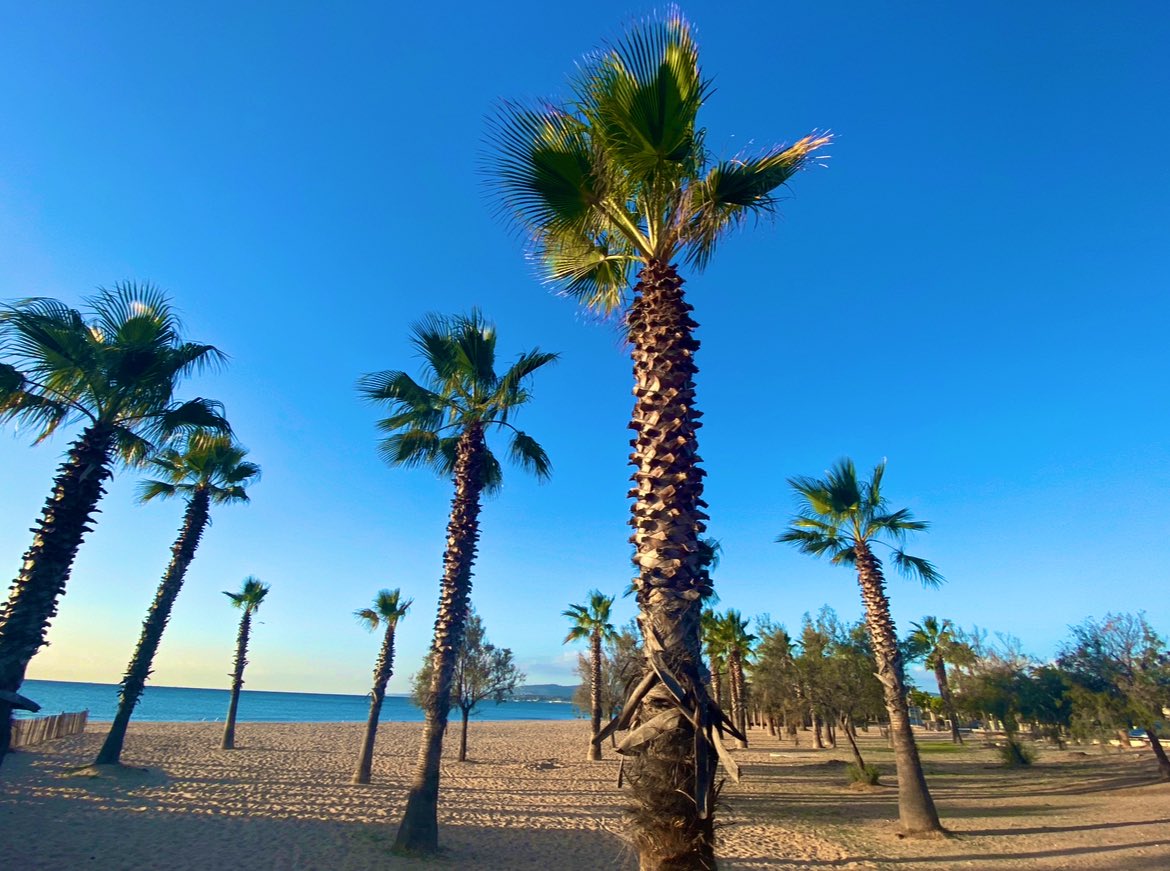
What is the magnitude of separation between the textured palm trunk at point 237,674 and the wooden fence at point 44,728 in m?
7.14

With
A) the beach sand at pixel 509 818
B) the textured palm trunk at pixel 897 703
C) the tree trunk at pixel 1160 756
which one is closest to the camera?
the beach sand at pixel 509 818

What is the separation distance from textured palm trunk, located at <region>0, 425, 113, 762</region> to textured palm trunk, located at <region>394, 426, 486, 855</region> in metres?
6.28

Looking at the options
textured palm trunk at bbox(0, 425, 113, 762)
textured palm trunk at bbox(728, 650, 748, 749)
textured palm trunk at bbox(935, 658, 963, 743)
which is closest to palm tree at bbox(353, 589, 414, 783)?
textured palm trunk at bbox(0, 425, 113, 762)

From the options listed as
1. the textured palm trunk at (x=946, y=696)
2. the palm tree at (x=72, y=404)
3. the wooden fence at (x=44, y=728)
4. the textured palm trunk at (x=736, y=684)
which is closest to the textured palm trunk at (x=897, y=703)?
the palm tree at (x=72, y=404)

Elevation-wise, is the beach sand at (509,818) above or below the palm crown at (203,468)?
below

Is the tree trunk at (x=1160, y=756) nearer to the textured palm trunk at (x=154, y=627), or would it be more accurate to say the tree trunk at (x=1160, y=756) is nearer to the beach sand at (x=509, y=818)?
the beach sand at (x=509, y=818)

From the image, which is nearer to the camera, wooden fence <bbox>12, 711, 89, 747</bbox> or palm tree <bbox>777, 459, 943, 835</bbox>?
palm tree <bbox>777, 459, 943, 835</bbox>

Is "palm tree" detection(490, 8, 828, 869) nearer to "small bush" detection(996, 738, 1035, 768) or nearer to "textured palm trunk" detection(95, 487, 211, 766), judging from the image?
"textured palm trunk" detection(95, 487, 211, 766)

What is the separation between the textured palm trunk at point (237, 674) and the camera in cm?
2678

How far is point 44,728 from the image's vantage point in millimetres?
25688

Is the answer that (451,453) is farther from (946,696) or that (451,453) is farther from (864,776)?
(946,696)

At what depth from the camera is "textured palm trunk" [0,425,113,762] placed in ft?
28.3

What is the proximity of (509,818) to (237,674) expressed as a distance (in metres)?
19.5

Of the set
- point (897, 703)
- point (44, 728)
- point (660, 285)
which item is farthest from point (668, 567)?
point (44, 728)
